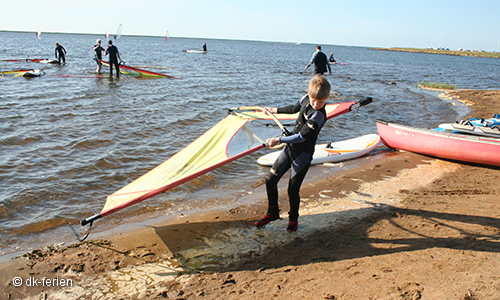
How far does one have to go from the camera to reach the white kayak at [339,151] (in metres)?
7.94

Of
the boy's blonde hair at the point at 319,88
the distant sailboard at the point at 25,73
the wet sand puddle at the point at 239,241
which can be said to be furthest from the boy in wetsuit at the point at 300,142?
the distant sailboard at the point at 25,73

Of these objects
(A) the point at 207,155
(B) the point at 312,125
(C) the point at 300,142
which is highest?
(B) the point at 312,125

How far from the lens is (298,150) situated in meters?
4.10

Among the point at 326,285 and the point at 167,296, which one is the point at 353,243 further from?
the point at 167,296

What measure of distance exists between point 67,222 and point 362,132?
946 cm

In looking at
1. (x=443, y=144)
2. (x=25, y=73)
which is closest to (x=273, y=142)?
(x=443, y=144)

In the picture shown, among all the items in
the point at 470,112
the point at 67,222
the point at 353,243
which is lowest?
the point at 67,222

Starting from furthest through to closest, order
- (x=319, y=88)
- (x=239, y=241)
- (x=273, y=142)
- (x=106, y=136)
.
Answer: (x=106, y=136), (x=239, y=241), (x=273, y=142), (x=319, y=88)

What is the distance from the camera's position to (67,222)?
5.11m

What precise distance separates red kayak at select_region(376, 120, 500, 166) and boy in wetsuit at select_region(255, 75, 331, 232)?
5.19 m

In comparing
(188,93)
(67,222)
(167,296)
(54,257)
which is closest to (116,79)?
(188,93)

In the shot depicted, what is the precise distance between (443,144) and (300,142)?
5.53 m

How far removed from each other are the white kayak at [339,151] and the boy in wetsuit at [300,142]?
3.25 metres

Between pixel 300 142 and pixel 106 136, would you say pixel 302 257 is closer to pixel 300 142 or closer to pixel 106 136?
pixel 300 142
